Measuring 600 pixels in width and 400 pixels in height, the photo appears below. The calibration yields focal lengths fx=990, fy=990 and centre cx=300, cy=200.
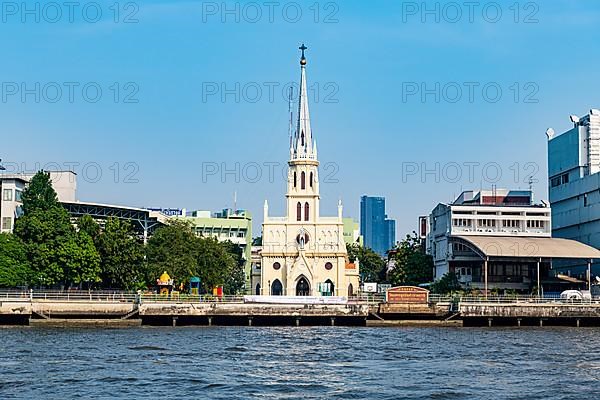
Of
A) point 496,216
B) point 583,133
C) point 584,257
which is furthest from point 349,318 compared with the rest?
point 583,133

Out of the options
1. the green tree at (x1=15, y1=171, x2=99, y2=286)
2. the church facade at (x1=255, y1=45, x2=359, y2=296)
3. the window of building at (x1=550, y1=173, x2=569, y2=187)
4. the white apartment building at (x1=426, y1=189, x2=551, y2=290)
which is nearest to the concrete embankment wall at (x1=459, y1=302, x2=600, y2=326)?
the white apartment building at (x1=426, y1=189, x2=551, y2=290)

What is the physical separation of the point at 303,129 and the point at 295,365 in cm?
10669

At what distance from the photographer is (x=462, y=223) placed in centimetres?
14000

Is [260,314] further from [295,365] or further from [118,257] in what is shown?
[295,365]

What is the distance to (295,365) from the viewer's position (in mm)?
54281

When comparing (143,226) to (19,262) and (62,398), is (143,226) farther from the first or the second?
(62,398)

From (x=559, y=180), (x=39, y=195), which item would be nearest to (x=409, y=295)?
(x=39, y=195)

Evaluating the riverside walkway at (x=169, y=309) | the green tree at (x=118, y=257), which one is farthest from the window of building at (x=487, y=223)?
the green tree at (x=118, y=257)

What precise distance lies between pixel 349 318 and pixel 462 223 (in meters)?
50.6

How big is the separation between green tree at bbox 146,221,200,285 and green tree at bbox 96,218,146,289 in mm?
6283

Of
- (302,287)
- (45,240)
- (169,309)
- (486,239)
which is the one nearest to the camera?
(169,309)

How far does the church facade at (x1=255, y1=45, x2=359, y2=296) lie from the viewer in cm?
14925

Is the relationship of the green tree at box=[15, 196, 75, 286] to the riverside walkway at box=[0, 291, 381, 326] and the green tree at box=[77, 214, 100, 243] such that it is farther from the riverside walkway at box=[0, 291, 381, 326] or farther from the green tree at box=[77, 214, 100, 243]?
the riverside walkway at box=[0, 291, 381, 326]

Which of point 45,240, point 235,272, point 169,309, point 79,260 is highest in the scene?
point 45,240
